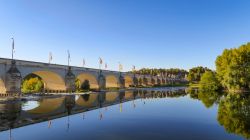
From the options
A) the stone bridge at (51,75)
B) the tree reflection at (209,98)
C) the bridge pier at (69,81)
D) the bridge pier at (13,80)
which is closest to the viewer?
the tree reflection at (209,98)

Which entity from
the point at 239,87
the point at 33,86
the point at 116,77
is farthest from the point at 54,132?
the point at 116,77

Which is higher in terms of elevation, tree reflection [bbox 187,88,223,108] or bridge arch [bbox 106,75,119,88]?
bridge arch [bbox 106,75,119,88]

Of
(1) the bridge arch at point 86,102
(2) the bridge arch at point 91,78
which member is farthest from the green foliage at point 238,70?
(2) the bridge arch at point 91,78

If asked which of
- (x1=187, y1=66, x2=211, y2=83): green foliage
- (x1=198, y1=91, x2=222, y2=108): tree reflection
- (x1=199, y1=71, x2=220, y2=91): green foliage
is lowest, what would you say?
(x1=198, y1=91, x2=222, y2=108): tree reflection

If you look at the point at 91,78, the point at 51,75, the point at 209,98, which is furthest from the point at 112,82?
the point at 209,98

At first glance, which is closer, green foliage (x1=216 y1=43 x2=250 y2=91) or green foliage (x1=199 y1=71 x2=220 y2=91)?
green foliage (x1=216 y1=43 x2=250 y2=91)

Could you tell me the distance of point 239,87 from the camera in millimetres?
60938

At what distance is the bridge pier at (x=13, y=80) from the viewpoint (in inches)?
1818

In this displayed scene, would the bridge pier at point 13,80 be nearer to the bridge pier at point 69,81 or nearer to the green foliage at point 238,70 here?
the bridge pier at point 69,81

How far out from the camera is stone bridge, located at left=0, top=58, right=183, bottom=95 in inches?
1826

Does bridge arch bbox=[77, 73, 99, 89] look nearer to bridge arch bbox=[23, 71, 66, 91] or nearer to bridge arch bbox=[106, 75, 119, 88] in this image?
bridge arch bbox=[23, 71, 66, 91]

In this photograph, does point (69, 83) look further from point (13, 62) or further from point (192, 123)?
point (192, 123)

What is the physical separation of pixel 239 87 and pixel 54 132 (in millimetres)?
53542

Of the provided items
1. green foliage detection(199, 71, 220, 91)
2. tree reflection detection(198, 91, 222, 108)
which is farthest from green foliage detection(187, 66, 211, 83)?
tree reflection detection(198, 91, 222, 108)
